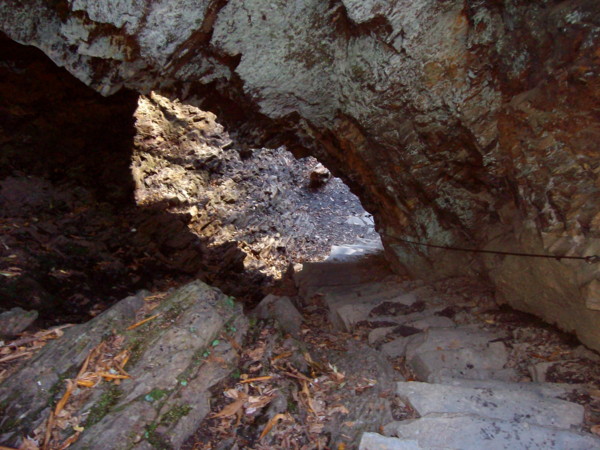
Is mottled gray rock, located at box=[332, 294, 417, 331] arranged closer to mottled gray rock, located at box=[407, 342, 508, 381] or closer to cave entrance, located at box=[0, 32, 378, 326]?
mottled gray rock, located at box=[407, 342, 508, 381]

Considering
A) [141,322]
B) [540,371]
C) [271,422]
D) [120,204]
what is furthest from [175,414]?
[120,204]

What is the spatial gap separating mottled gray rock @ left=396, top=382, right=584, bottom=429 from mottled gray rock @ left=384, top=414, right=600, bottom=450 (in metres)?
0.10

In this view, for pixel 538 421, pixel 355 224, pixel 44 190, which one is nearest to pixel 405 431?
pixel 538 421

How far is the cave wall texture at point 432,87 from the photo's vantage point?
285 centimetres

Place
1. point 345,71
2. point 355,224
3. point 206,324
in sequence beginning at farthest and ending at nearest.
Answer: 1. point 355,224
2. point 345,71
3. point 206,324

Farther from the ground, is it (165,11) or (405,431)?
(165,11)

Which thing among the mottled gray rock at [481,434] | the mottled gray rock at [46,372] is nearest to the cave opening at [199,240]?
the mottled gray rock at [481,434]

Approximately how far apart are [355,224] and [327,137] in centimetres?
653

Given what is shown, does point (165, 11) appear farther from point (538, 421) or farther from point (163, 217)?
point (163, 217)

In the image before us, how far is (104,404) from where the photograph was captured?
2312 mm

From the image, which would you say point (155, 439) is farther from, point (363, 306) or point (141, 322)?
point (363, 306)

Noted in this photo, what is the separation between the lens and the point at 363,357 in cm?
335

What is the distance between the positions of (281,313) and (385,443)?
207 centimetres

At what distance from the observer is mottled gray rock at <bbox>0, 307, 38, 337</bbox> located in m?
2.92
